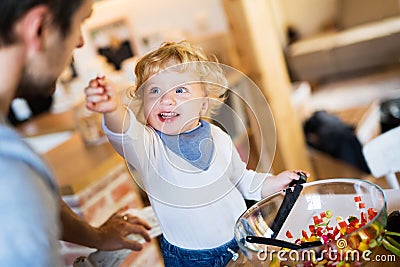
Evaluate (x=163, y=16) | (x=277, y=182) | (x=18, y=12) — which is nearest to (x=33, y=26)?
(x=18, y=12)

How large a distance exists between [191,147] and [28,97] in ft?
0.62

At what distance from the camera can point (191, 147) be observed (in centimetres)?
63

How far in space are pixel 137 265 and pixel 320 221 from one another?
0.99 feet

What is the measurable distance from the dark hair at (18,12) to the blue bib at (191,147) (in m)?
0.18

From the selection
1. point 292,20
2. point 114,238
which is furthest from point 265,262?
point 292,20

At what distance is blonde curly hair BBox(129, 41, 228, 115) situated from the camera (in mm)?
633

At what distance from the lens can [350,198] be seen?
0.70 m

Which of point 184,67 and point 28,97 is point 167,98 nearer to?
point 184,67

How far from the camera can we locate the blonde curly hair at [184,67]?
2.08 ft

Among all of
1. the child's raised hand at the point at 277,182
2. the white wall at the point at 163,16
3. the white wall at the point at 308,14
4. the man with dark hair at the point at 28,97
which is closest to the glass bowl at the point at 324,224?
the child's raised hand at the point at 277,182

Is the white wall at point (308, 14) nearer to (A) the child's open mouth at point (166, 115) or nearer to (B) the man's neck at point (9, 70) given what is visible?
(A) the child's open mouth at point (166, 115)

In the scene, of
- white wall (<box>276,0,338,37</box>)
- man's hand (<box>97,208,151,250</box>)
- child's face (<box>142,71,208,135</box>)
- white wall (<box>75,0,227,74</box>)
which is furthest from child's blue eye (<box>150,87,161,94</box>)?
white wall (<box>276,0,338,37</box>)

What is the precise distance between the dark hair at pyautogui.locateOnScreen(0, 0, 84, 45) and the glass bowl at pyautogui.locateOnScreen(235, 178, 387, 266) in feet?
1.04

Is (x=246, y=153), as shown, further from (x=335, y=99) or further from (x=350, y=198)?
(x=335, y=99)
